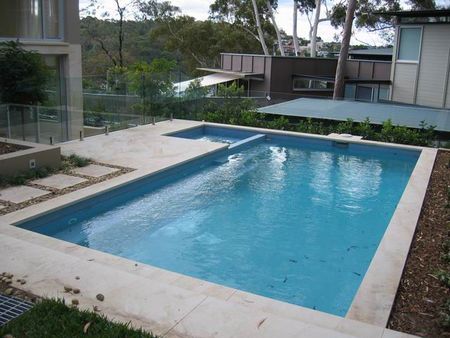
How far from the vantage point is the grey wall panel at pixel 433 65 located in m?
19.6

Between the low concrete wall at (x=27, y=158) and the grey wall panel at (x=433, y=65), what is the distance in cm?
1644

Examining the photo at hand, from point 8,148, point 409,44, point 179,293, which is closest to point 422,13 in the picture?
point 409,44

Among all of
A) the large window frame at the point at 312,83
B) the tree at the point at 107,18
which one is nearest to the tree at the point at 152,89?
the large window frame at the point at 312,83

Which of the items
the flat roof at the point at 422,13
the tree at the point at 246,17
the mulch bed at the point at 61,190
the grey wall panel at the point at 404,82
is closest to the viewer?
the mulch bed at the point at 61,190

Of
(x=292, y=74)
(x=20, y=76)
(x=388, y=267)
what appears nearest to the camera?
(x=388, y=267)

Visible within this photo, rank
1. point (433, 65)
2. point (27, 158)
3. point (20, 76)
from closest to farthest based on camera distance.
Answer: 1. point (27, 158)
2. point (20, 76)
3. point (433, 65)

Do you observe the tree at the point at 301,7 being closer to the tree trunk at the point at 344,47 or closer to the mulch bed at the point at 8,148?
the tree trunk at the point at 344,47

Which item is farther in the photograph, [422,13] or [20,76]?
[422,13]

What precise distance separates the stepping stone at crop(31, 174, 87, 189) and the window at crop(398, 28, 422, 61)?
54.6 ft

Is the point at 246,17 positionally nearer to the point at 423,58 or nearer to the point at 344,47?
the point at 344,47

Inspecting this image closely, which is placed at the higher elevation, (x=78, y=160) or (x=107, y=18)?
(x=107, y=18)

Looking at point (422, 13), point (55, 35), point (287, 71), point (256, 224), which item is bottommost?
point (256, 224)

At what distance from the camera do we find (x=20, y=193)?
7562 millimetres

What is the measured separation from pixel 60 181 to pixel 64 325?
5019 mm
